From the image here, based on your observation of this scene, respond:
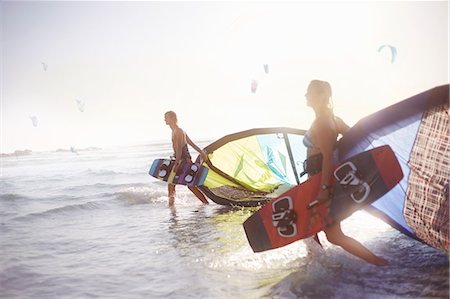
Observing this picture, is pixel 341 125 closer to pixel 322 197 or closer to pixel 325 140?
pixel 325 140

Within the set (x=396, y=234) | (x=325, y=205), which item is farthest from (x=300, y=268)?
(x=396, y=234)

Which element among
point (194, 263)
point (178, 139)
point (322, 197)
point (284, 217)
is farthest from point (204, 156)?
point (322, 197)

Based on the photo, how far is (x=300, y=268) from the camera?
3.82 meters

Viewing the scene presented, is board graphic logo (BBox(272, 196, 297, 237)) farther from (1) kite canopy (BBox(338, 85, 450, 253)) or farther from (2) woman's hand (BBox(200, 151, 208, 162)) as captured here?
(2) woman's hand (BBox(200, 151, 208, 162))

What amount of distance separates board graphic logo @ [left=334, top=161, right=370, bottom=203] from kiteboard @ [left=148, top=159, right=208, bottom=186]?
4253 mm

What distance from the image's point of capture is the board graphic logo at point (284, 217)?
12.0ft

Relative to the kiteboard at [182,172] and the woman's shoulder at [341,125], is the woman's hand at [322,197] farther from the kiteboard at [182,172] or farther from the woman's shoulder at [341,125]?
the kiteboard at [182,172]

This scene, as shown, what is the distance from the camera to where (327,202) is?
3.46 metres

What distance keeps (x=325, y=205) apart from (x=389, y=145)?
0.90 m

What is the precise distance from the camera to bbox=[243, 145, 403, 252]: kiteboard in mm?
3295

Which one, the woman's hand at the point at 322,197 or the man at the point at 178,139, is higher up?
the man at the point at 178,139

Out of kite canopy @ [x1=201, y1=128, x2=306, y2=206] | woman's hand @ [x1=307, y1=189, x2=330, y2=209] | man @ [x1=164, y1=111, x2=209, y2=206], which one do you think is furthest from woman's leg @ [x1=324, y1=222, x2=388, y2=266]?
man @ [x1=164, y1=111, x2=209, y2=206]

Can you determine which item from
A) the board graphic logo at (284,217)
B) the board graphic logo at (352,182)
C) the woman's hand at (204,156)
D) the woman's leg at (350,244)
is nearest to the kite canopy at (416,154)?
the board graphic logo at (352,182)

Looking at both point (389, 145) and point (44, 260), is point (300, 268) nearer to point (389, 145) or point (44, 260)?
point (389, 145)
